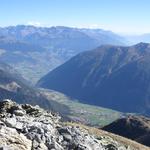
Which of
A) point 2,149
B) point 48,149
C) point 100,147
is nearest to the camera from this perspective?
point 2,149

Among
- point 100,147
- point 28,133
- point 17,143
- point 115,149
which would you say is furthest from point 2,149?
point 115,149

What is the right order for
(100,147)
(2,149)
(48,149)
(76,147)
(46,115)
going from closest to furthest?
(2,149) < (48,149) < (76,147) < (100,147) < (46,115)

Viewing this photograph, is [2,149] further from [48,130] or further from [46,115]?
[46,115]

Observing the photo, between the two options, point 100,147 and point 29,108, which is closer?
point 100,147

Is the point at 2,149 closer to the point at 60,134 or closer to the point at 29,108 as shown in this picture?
the point at 60,134

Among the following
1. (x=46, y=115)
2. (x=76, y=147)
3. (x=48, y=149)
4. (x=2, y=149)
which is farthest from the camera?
(x=46, y=115)

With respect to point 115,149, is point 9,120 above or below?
above

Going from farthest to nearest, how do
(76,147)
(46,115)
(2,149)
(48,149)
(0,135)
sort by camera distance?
(46,115) → (76,147) → (48,149) → (0,135) → (2,149)

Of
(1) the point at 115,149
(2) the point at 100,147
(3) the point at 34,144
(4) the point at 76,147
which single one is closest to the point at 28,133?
(3) the point at 34,144

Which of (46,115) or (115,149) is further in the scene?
(46,115)
